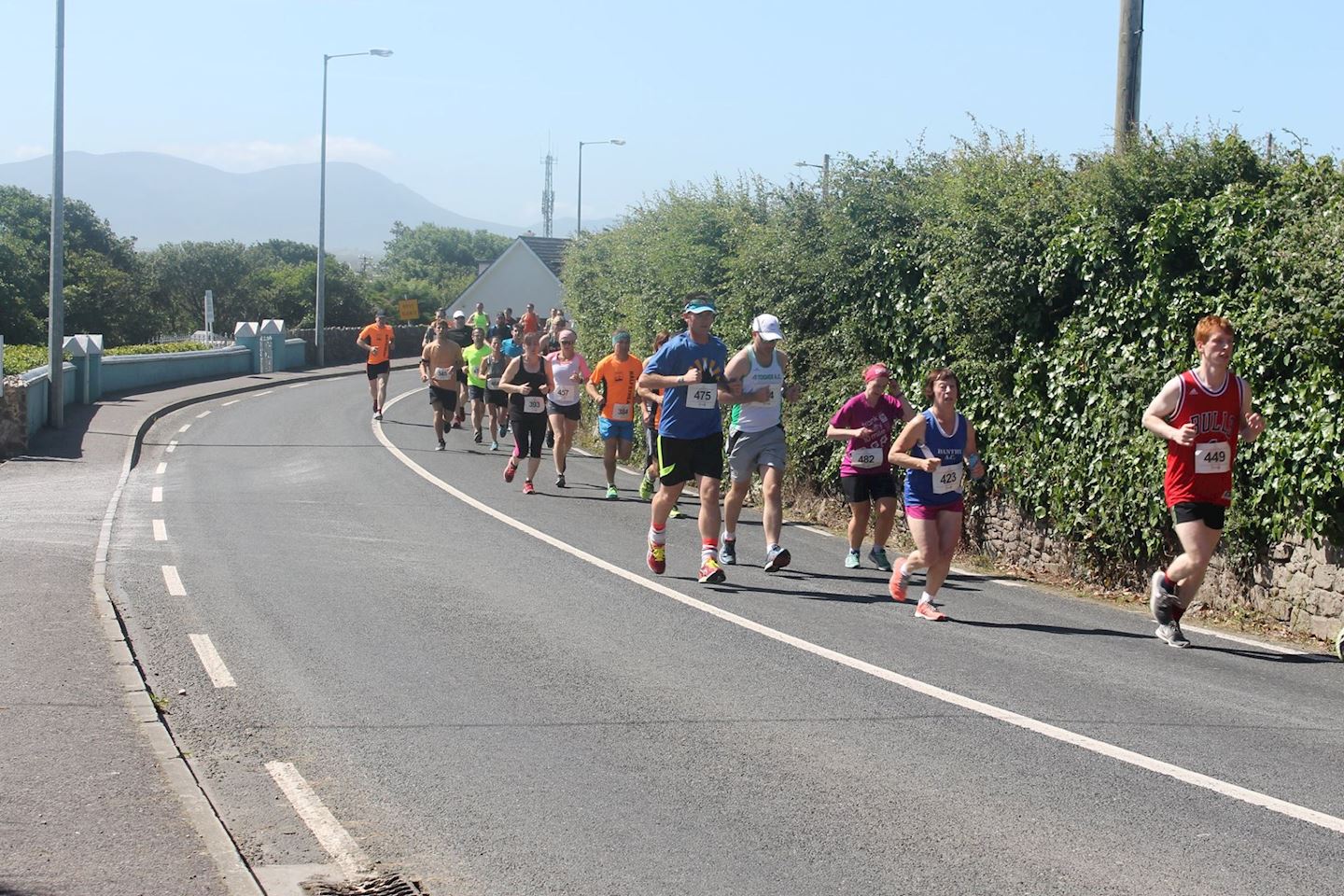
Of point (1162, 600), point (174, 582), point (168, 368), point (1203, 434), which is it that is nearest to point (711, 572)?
point (1162, 600)

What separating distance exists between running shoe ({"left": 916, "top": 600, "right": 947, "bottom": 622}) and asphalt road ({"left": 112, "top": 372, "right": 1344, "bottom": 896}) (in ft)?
0.49

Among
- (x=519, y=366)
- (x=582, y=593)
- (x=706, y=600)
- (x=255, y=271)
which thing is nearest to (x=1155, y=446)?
(x=706, y=600)

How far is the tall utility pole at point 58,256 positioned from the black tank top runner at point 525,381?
10.5 meters

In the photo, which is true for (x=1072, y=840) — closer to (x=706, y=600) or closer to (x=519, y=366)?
(x=706, y=600)

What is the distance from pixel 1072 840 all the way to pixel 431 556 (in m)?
7.85

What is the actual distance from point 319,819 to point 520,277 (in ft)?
284

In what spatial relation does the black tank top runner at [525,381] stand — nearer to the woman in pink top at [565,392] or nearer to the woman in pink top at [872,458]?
the woman in pink top at [565,392]

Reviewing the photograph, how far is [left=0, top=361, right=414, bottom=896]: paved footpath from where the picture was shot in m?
4.99

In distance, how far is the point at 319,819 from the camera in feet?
18.8

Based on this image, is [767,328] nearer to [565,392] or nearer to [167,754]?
[167,754]

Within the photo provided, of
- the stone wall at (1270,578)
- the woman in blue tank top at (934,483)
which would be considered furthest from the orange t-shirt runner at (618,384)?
the woman in blue tank top at (934,483)

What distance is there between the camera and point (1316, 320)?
362 inches

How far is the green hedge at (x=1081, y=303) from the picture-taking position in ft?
30.9

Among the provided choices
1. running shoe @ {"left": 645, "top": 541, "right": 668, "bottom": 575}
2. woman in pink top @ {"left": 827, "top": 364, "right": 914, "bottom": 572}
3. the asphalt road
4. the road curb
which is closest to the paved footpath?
the road curb
